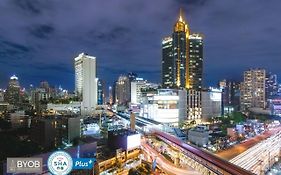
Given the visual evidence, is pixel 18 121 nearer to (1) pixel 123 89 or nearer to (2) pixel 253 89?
(2) pixel 253 89

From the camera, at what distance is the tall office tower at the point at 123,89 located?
326 ft

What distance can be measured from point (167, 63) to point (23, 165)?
61.6 metres

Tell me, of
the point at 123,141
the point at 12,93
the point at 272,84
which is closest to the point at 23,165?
the point at 123,141

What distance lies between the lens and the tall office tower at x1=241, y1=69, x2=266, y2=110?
71.6m

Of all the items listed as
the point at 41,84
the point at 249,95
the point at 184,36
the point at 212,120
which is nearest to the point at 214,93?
the point at 212,120

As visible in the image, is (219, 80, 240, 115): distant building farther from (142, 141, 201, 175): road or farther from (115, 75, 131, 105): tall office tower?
(142, 141, 201, 175): road

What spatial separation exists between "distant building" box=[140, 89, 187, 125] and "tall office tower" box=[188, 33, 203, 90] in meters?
18.6

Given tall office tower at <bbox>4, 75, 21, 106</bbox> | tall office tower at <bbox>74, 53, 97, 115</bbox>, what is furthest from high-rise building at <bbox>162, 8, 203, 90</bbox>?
tall office tower at <bbox>4, 75, 21, 106</bbox>

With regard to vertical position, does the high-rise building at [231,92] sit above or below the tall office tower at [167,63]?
below

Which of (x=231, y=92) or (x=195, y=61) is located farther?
(x=231, y=92)

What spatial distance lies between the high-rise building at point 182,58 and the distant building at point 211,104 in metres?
7.65

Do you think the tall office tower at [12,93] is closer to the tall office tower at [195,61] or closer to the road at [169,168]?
the tall office tower at [195,61]


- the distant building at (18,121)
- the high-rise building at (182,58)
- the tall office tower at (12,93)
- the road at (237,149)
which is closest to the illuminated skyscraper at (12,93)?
the tall office tower at (12,93)

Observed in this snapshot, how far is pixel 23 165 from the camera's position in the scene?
6801 millimetres
